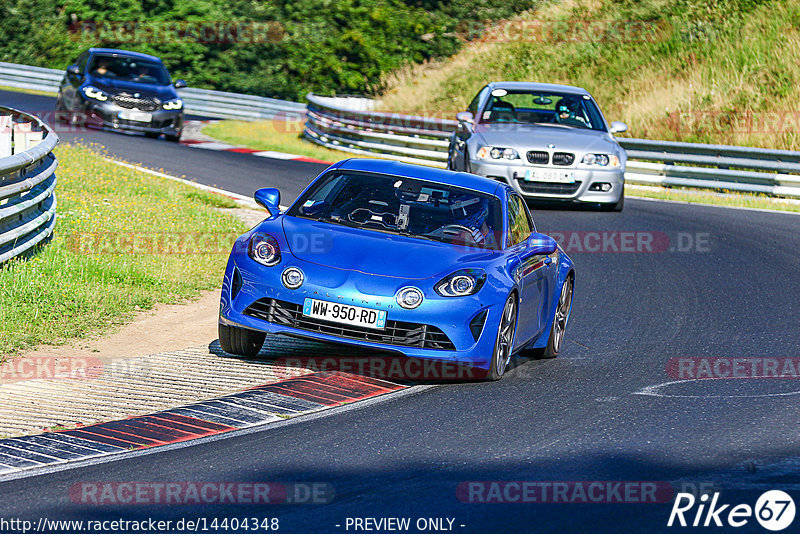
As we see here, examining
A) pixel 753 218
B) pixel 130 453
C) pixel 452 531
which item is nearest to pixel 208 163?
pixel 753 218

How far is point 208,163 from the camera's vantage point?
69.9ft

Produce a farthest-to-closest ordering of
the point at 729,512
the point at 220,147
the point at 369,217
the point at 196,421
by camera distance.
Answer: the point at 220,147 → the point at 369,217 → the point at 196,421 → the point at 729,512

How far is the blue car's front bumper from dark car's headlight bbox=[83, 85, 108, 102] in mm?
18024

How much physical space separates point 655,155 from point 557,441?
55.0ft

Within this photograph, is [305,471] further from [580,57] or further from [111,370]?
[580,57]

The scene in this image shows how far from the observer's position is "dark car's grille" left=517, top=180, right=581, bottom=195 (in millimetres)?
16453

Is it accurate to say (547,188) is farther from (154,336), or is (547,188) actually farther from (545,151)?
(154,336)

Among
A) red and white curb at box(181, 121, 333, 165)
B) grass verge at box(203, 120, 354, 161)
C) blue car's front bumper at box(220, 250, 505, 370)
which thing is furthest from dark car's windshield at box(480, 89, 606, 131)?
blue car's front bumper at box(220, 250, 505, 370)

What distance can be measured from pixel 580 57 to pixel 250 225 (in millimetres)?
21441

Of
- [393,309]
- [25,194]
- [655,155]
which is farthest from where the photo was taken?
[655,155]

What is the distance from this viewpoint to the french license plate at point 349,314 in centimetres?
741

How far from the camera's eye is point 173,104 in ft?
83.9

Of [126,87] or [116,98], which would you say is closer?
[116,98]

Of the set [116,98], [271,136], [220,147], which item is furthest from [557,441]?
[271,136]
